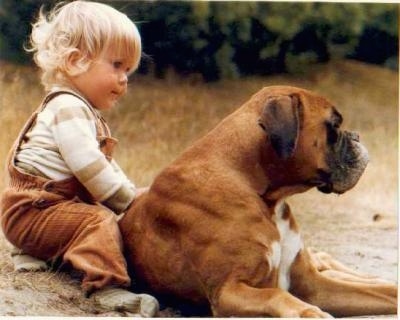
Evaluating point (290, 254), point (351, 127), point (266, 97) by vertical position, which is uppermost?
point (266, 97)

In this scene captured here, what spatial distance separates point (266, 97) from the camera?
2.26 meters

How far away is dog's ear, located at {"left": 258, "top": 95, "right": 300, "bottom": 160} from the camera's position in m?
2.17

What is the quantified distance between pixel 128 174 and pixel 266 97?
24.8 inches

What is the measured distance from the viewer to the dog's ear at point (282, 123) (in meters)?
2.17

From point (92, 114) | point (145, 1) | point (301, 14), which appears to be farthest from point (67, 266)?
point (301, 14)

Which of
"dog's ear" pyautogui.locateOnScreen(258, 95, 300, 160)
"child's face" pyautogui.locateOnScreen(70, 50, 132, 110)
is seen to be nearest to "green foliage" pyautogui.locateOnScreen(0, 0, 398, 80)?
"child's face" pyautogui.locateOnScreen(70, 50, 132, 110)

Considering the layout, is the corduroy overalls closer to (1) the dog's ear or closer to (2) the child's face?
(2) the child's face

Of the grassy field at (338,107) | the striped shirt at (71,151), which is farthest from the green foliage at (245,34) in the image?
the striped shirt at (71,151)

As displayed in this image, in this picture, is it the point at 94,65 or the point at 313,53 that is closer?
the point at 94,65

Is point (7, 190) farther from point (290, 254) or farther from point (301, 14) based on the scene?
point (301, 14)

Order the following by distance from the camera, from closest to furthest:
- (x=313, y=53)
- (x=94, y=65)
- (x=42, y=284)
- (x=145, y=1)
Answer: (x=42, y=284) → (x=94, y=65) → (x=145, y=1) → (x=313, y=53)

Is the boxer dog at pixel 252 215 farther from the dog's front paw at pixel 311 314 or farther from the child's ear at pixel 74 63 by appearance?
the child's ear at pixel 74 63

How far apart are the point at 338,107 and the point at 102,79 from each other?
817 mm

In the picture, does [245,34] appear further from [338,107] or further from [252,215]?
[252,215]
